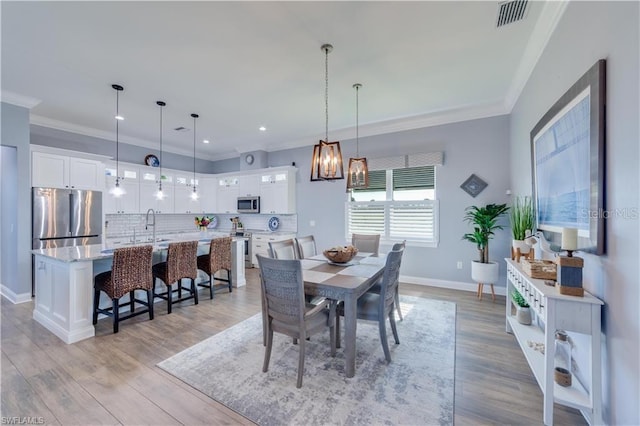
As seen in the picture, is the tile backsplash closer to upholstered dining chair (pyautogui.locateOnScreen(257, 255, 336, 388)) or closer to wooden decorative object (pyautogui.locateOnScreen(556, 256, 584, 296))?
upholstered dining chair (pyautogui.locateOnScreen(257, 255, 336, 388))

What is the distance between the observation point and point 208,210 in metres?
7.39

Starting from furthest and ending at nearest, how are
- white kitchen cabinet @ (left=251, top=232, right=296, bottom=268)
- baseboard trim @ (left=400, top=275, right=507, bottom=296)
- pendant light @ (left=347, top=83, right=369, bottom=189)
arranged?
white kitchen cabinet @ (left=251, top=232, right=296, bottom=268)
baseboard trim @ (left=400, top=275, right=507, bottom=296)
pendant light @ (left=347, top=83, right=369, bottom=189)

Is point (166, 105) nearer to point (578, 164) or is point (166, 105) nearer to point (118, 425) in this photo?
point (118, 425)

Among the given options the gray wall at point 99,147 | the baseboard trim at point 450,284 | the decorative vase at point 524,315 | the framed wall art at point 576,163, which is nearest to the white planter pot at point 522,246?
the framed wall art at point 576,163

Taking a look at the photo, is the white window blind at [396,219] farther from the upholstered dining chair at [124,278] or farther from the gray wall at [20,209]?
the gray wall at [20,209]

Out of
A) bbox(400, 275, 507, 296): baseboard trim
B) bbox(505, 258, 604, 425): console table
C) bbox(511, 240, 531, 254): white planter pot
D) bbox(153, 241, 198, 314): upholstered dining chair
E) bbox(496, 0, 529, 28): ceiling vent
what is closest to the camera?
bbox(505, 258, 604, 425): console table

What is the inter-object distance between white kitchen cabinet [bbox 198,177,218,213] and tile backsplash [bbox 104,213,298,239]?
20.7 inches

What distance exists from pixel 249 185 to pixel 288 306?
507 centimetres

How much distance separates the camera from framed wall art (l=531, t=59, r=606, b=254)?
160 centimetres

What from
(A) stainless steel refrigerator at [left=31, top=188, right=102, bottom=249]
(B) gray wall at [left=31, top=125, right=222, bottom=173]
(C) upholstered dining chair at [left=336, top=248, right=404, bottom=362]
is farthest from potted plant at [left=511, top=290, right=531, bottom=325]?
(B) gray wall at [left=31, top=125, right=222, bottom=173]

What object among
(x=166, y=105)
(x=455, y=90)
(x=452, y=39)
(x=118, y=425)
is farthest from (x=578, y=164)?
(x=166, y=105)

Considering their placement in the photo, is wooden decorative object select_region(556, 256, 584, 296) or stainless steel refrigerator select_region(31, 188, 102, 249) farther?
stainless steel refrigerator select_region(31, 188, 102, 249)

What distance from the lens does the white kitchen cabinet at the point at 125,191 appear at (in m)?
5.53

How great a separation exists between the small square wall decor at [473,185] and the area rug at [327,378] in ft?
7.76
